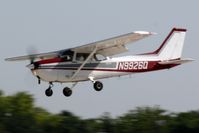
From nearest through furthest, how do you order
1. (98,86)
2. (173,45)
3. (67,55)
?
→ (67,55), (98,86), (173,45)

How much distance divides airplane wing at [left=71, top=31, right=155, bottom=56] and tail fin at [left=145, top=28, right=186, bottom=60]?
3148 mm

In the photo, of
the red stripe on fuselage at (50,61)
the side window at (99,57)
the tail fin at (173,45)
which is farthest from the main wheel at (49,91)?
the tail fin at (173,45)

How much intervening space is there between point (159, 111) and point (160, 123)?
247cm

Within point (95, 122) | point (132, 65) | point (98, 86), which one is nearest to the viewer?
point (98, 86)

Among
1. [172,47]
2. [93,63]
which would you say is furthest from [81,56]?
[172,47]

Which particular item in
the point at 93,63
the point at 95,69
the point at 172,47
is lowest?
the point at 95,69

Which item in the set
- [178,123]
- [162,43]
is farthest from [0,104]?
[162,43]

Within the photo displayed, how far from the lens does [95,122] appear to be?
5412 cm

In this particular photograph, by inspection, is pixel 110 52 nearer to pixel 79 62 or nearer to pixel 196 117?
pixel 79 62

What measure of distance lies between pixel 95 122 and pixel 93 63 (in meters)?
24.1

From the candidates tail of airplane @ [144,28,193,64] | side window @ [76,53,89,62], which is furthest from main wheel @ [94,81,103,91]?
tail of airplane @ [144,28,193,64]

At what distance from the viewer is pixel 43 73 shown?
29578 mm

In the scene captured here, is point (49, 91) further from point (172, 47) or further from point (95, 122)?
point (95, 122)

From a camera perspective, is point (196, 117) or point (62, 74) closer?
point (62, 74)
